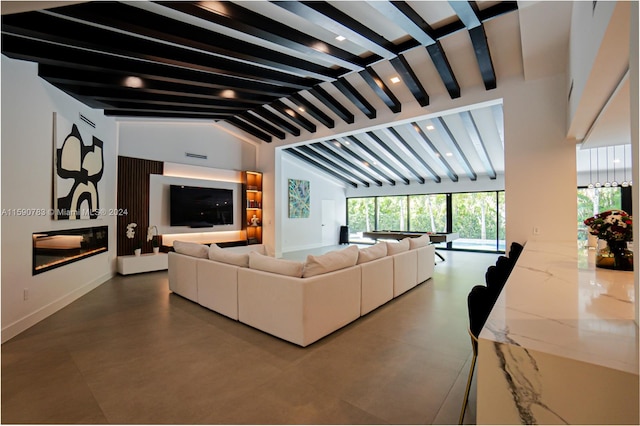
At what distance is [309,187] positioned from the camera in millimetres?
10992

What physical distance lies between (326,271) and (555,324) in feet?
6.72

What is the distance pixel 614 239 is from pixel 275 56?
14.5 ft

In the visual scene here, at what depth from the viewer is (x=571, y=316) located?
48.3 inches

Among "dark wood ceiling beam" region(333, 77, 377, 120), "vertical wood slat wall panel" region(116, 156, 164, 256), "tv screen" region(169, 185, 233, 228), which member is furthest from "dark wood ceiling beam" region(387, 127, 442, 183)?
"vertical wood slat wall panel" region(116, 156, 164, 256)

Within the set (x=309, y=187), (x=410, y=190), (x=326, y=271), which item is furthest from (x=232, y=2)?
(x=410, y=190)

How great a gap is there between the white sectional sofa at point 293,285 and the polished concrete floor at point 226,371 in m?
0.16

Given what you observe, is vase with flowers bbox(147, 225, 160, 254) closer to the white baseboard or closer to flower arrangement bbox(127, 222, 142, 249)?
flower arrangement bbox(127, 222, 142, 249)

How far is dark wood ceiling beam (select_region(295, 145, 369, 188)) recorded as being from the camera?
9.30 meters

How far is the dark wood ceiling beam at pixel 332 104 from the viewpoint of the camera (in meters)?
5.63

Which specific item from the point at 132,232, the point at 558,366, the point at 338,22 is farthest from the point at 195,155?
the point at 558,366

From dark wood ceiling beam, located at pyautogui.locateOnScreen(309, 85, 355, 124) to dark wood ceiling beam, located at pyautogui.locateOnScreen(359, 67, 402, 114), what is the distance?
101 centimetres

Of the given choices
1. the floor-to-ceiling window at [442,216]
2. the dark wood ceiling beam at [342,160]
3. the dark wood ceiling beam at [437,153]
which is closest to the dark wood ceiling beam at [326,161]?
the dark wood ceiling beam at [342,160]

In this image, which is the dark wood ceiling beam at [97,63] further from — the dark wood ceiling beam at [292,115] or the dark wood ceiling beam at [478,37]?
the dark wood ceiling beam at [478,37]

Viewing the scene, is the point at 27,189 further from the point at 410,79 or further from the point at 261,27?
the point at 410,79
